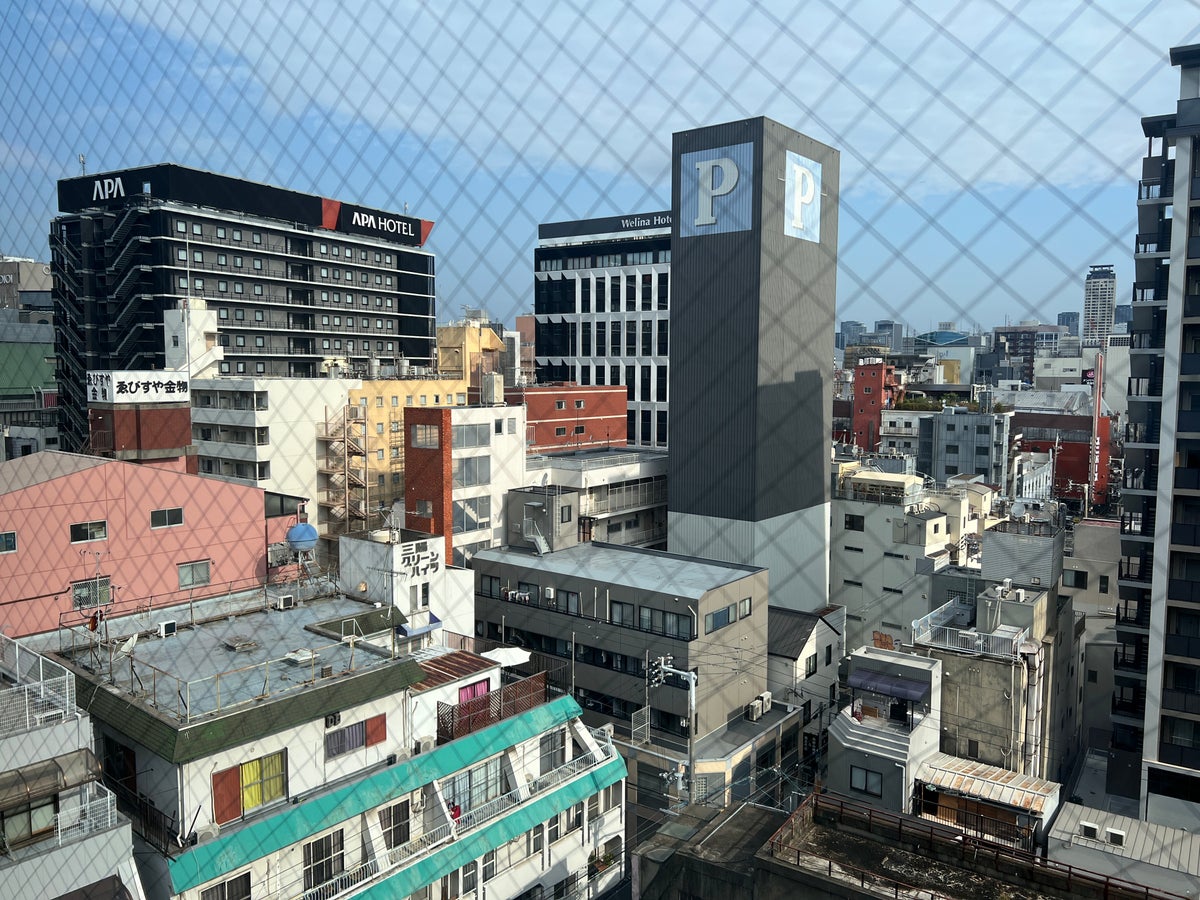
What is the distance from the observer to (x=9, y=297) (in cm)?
742

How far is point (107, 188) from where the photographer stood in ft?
32.6

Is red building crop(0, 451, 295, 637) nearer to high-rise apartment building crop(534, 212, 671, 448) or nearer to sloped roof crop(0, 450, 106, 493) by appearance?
sloped roof crop(0, 450, 106, 493)

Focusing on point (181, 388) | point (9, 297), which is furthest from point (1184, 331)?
point (9, 297)

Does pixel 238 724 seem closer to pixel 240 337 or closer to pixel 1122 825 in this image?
pixel 1122 825

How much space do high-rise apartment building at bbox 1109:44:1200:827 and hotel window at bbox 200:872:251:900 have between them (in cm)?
405

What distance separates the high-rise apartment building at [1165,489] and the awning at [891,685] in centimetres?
151

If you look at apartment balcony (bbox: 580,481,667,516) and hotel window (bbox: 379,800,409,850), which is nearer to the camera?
hotel window (bbox: 379,800,409,850)

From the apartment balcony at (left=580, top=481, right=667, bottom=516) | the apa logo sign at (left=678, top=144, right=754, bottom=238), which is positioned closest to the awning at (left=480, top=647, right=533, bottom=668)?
the apartment balcony at (left=580, top=481, right=667, bottom=516)

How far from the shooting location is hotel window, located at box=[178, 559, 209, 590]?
3.69 meters

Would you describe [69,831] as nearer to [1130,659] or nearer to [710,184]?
[710,184]

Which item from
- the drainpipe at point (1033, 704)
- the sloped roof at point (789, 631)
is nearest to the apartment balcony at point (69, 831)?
the drainpipe at point (1033, 704)

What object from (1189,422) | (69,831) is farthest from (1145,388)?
(69,831)

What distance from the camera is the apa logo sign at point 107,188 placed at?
9844 millimetres

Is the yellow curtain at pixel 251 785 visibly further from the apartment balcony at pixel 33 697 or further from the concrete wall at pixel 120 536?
the concrete wall at pixel 120 536
